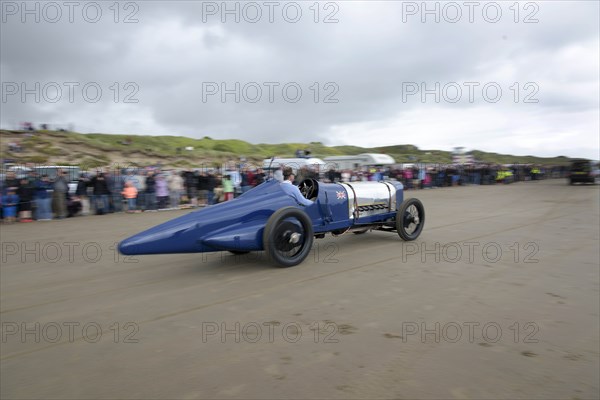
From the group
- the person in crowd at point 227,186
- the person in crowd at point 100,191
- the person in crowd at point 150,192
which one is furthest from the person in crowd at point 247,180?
the person in crowd at point 100,191

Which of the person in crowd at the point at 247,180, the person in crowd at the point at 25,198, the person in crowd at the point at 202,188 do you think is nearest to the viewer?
the person in crowd at the point at 25,198

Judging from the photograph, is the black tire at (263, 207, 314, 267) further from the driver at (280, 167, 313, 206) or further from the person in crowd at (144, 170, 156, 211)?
the person in crowd at (144, 170, 156, 211)

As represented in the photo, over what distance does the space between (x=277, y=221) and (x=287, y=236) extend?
1.18ft

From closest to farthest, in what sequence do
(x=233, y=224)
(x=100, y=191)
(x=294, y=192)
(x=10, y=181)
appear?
(x=233, y=224)
(x=294, y=192)
(x=10, y=181)
(x=100, y=191)

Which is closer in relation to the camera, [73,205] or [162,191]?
[73,205]

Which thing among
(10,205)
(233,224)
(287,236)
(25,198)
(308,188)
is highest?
(308,188)

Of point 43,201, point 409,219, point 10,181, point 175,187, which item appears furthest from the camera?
point 175,187

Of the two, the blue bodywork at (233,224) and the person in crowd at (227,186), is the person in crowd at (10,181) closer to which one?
the person in crowd at (227,186)

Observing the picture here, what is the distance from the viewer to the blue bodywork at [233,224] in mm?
4984

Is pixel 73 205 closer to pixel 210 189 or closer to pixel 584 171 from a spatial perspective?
pixel 210 189

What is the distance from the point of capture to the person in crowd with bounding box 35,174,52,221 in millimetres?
11672

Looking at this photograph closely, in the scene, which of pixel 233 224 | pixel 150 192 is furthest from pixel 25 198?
pixel 233 224

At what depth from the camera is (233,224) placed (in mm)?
5453

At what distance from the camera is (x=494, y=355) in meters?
3.13
